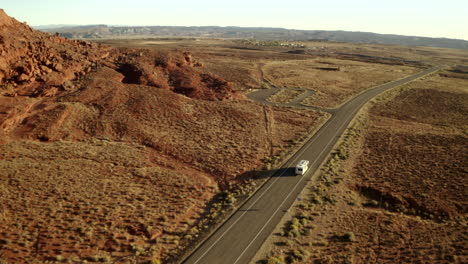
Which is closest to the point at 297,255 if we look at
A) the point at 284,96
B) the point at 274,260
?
the point at 274,260

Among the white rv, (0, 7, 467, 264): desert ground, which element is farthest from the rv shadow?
the white rv

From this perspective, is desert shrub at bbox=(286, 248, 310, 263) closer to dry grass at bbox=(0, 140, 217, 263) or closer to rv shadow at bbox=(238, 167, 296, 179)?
dry grass at bbox=(0, 140, 217, 263)

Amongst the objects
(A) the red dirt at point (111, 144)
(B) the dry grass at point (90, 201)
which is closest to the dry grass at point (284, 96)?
(A) the red dirt at point (111, 144)

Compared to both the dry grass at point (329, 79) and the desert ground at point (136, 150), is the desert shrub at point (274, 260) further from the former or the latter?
the dry grass at point (329, 79)

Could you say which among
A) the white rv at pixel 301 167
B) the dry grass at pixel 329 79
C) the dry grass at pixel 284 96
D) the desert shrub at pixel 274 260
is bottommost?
the desert shrub at pixel 274 260

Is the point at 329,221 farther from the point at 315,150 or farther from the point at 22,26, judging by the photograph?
the point at 22,26

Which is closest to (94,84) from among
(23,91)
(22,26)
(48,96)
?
(48,96)
